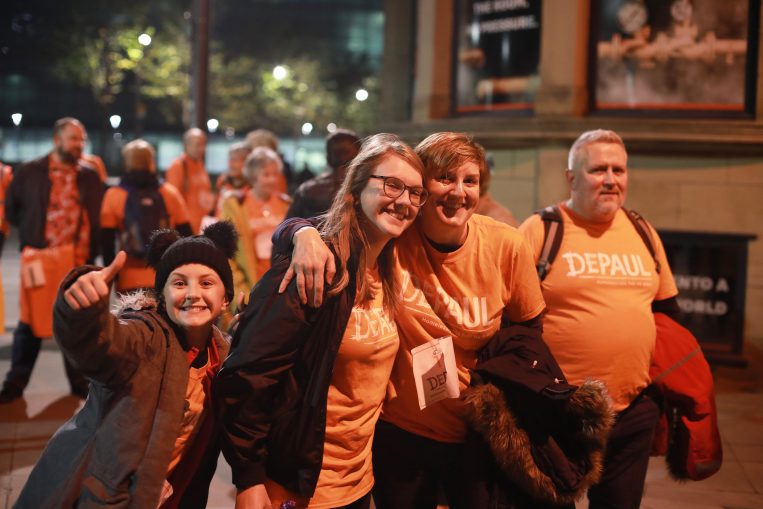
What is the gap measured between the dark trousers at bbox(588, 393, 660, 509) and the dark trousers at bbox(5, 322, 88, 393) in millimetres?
4718

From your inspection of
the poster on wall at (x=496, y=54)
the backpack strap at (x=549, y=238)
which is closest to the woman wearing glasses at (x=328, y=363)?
the backpack strap at (x=549, y=238)

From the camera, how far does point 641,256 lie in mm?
4031

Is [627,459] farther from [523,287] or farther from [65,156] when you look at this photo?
[65,156]

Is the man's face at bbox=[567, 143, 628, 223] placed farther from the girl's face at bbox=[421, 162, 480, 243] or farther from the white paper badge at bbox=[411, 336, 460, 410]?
the white paper badge at bbox=[411, 336, 460, 410]

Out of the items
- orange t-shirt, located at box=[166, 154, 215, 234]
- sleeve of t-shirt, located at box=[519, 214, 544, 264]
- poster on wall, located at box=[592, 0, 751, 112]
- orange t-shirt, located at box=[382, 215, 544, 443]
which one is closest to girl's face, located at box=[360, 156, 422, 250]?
orange t-shirt, located at box=[382, 215, 544, 443]

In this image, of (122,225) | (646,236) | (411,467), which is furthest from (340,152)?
(411,467)

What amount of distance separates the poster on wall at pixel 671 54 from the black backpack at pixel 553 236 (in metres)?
5.26

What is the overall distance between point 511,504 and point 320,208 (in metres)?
3.17

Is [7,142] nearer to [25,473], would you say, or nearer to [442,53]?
[442,53]

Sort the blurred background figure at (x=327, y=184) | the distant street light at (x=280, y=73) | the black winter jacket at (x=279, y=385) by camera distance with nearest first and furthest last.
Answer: the black winter jacket at (x=279, y=385), the blurred background figure at (x=327, y=184), the distant street light at (x=280, y=73)

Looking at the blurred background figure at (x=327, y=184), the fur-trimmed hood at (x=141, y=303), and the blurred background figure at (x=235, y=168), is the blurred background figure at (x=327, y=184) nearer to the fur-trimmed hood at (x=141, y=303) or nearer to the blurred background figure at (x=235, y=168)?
the fur-trimmed hood at (x=141, y=303)

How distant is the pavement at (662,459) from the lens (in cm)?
539

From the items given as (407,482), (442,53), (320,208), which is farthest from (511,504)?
(442,53)

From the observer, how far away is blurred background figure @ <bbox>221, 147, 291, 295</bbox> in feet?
22.9
